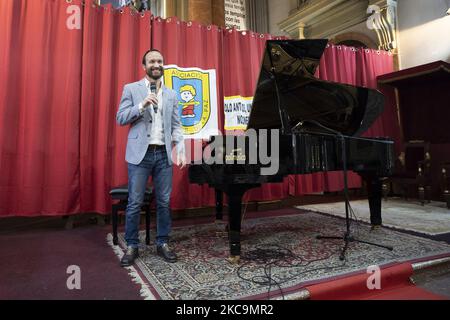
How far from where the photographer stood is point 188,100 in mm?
3871

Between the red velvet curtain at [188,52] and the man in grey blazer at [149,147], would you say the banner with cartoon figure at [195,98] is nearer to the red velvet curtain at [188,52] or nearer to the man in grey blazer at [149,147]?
the red velvet curtain at [188,52]

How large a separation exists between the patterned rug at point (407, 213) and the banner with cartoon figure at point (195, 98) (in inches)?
76.5

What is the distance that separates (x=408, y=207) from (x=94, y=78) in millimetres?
4557

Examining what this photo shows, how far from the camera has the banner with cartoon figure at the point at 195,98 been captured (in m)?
3.82

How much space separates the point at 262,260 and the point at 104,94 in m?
2.57

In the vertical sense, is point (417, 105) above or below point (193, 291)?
above

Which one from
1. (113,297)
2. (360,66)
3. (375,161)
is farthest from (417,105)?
(113,297)

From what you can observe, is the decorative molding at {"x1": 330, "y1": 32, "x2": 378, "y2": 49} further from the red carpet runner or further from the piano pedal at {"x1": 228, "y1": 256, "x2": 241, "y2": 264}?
the piano pedal at {"x1": 228, "y1": 256, "x2": 241, "y2": 264}

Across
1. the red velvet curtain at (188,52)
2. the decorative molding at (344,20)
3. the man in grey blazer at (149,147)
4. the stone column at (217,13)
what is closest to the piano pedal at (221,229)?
the red velvet curtain at (188,52)

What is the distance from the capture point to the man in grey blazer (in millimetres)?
2121

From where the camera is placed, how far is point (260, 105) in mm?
2502

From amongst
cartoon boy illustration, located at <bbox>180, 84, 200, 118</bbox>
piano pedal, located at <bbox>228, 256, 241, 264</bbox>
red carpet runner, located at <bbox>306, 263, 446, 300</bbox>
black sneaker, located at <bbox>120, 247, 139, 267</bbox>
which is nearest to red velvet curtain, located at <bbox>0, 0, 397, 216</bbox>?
cartoon boy illustration, located at <bbox>180, 84, 200, 118</bbox>

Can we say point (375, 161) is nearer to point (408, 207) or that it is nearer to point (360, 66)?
point (408, 207)

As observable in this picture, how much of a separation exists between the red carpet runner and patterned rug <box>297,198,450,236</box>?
123 centimetres
